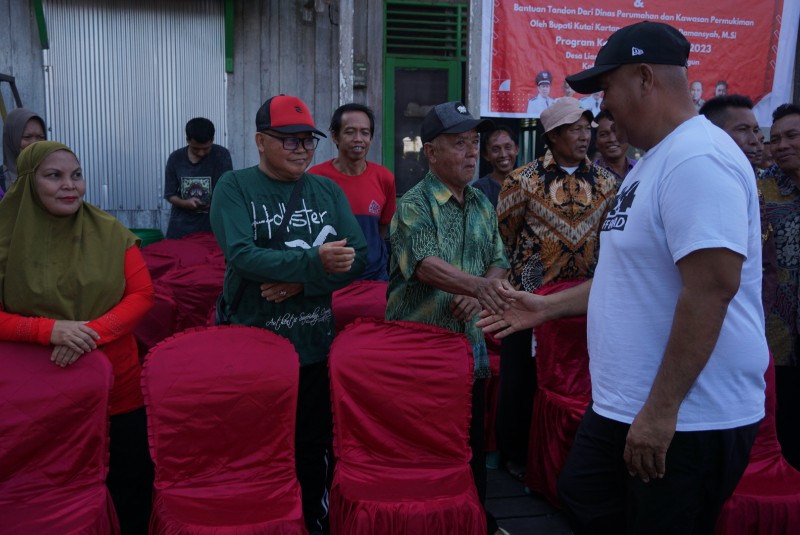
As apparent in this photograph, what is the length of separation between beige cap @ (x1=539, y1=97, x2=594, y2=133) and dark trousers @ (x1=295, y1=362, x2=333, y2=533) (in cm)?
Result: 160

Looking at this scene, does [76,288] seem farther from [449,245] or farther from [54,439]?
[449,245]

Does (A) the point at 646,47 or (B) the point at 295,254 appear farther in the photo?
(B) the point at 295,254

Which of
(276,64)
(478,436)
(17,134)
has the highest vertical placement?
(276,64)

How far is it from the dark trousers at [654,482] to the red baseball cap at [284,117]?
149 centimetres

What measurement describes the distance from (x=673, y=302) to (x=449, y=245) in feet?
3.80

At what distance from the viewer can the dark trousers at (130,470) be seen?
107 inches

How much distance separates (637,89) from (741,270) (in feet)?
1.69

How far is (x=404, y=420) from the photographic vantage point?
261 centimetres

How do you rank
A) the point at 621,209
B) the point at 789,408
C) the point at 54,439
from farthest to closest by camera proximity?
1. the point at 789,408
2. the point at 54,439
3. the point at 621,209

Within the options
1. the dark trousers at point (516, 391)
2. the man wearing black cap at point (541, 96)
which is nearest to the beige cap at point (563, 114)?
the dark trousers at point (516, 391)

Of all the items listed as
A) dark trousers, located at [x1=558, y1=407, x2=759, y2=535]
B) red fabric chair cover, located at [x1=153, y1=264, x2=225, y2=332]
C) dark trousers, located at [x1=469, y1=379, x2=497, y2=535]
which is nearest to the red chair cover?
red fabric chair cover, located at [x1=153, y1=264, x2=225, y2=332]

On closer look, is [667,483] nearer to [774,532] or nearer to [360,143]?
[774,532]

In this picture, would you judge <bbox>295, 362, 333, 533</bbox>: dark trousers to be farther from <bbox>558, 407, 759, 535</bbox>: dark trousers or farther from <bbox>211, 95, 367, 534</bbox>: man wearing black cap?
<bbox>558, 407, 759, 535</bbox>: dark trousers

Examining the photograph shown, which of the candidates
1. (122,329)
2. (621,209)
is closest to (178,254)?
(122,329)
